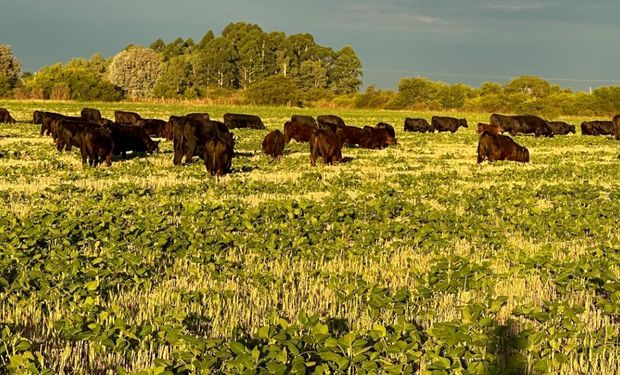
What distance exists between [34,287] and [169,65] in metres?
119

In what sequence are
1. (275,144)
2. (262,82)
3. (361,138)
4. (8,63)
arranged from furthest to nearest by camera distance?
(8,63)
(262,82)
(361,138)
(275,144)

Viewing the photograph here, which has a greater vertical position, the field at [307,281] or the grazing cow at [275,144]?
the grazing cow at [275,144]

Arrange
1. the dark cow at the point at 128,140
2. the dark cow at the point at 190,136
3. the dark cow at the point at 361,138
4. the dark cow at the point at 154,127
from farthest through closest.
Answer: the dark cow at the point at 154,127
the dark cow at the point at 361,138
the dark cow at the point at 128,140
the dark cow at the point at 190,136

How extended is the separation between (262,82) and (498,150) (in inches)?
2554

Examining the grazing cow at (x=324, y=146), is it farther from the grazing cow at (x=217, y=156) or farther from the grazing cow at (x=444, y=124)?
the grazing cow at (x=444, y=124)

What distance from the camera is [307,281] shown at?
654 cm

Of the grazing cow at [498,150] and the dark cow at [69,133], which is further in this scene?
the grazing cow at [498,150]

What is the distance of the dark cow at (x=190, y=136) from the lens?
1841 centimetres

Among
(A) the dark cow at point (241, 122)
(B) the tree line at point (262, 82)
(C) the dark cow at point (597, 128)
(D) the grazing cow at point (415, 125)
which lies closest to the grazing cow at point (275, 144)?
(A) the dark cow at point (241, 122)

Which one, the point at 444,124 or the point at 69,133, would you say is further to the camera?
the point at 444,124

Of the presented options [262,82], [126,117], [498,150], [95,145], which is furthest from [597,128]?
[262,82]

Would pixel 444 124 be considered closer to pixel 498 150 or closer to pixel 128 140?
pixel 498 150

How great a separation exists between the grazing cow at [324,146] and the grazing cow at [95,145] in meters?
6.39

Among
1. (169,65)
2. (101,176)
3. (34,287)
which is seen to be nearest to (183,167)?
(101,176)
